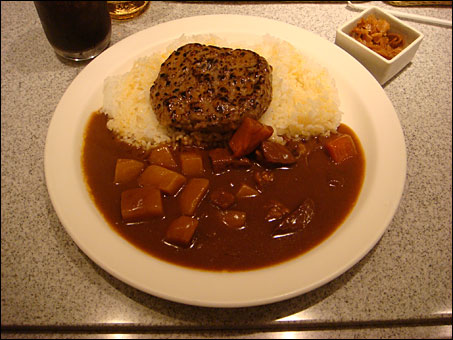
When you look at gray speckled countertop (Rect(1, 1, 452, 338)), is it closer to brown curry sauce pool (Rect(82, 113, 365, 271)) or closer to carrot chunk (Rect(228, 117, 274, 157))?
brown curry sauce pool (Rect(82, 113, 365, 271))

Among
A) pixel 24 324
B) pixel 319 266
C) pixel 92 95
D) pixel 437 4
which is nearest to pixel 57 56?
pixel 92 95

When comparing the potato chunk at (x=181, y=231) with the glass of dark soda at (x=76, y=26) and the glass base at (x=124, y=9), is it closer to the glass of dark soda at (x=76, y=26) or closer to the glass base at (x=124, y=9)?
the glass of dark soda at (x=76, y=26)

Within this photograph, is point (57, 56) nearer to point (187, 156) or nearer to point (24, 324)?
point (187, 156)

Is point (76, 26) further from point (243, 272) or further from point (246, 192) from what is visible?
point (243, 272)

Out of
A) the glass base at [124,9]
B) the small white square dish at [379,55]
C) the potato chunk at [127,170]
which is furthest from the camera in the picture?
the glass base at [124,9]

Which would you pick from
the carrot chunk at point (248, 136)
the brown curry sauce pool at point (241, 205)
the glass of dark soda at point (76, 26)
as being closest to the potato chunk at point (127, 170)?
the brown curry sauce pool at point (241, 205)

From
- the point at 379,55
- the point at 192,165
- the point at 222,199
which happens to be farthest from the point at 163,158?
the point at 379,55
